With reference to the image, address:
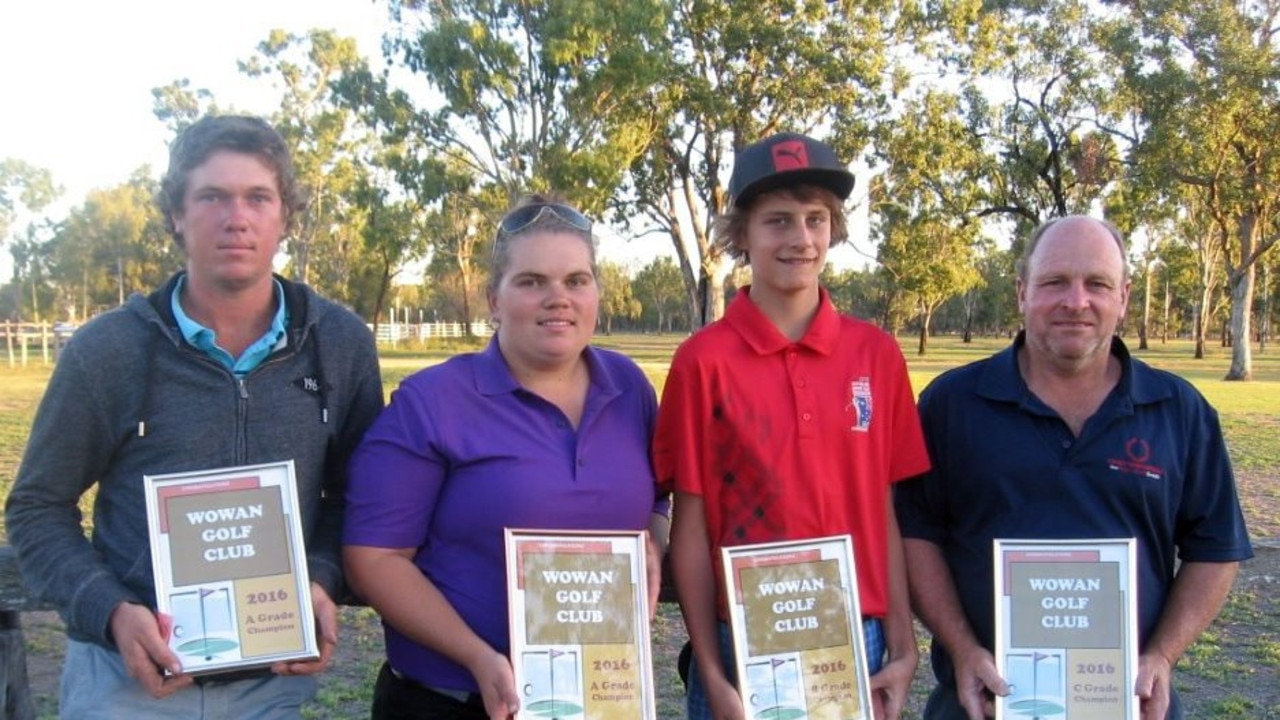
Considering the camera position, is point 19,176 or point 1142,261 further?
point 19,176

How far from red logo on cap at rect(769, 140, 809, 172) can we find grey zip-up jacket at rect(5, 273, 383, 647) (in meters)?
1.43

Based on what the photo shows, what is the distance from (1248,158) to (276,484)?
115 feet

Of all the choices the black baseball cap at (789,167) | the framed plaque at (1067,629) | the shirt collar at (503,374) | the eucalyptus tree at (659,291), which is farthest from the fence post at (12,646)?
the eucalyptus tree at (659,291)

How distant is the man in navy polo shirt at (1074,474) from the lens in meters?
2.98

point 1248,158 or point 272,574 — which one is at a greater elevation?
point 1248,158

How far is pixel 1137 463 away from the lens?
297cm

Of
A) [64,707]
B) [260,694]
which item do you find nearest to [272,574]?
[260,694]

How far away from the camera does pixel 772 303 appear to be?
116 inches

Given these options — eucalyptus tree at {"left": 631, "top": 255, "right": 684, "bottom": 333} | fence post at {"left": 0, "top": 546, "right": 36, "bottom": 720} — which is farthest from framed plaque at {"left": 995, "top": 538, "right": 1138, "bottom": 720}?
eucalyptus tree at {"left": 631, "top": 255, "right": 684, "bottom": 333}

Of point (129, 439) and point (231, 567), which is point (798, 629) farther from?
point (129, 439)

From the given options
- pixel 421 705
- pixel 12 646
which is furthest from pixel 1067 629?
pixel 12 646

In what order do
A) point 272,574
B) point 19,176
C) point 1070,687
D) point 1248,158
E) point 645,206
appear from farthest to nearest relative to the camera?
1. point 19,176
2. point 645,206
3. point 1248,158
4. point 1070,687
5. point 272,574

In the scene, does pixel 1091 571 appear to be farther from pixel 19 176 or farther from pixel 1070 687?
pixel 19 176

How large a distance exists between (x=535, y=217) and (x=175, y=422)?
42.9 inches
